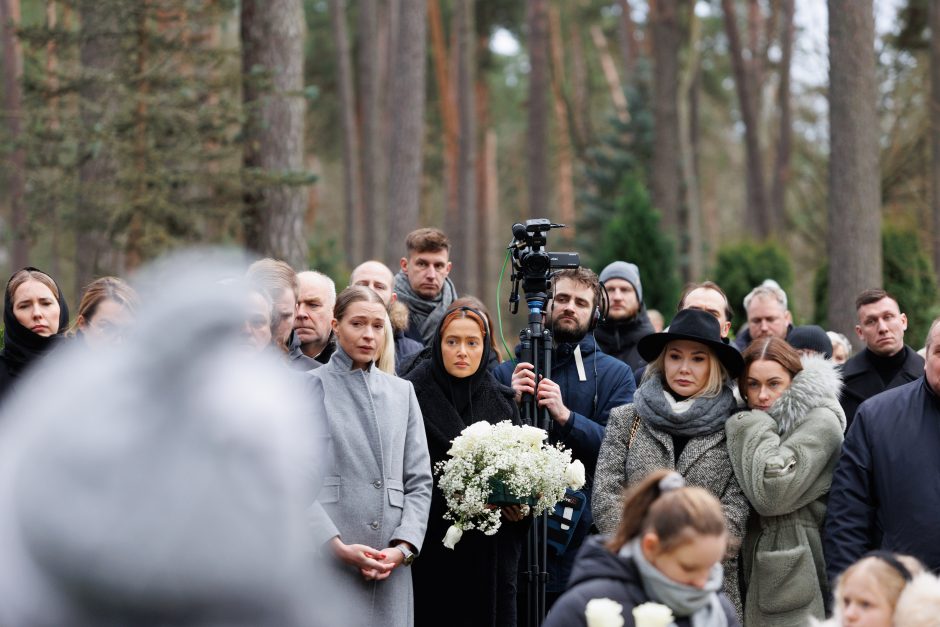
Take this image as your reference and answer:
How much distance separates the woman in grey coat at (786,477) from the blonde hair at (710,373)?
16 centimetres

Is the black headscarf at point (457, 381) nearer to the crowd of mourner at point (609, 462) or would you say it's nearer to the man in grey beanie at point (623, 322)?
the crowd of mourner at point (609, 462)

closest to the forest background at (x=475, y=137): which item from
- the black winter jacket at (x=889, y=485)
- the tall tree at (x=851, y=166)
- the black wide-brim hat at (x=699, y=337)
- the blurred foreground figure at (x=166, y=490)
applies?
the tall tree at (x=851, y=166)

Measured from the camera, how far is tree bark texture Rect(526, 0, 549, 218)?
2455cm

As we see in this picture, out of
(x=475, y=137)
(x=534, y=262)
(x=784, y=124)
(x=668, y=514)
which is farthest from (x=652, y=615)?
(x=784, y=124)

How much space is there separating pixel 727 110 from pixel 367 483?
33251 millimetres

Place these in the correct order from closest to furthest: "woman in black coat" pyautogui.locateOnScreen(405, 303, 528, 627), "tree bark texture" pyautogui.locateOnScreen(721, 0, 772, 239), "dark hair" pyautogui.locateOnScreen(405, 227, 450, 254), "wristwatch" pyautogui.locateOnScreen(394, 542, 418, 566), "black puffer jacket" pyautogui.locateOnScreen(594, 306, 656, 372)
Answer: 1. "wristwatch" pyautogui.locateOnScreen(394, 542, 418, 566)
2. "woman in black coat" pyautogui.locateOnScreen(405, 303, 528, 627)
3. "dark hair" pyautogui.locateOnScreen(405, 227, 450, 254)
4. "black puffer jacket" pyautogui.locateOnScreen(594, 306, 656, 372)
5. "tree bark texture" pyautogui.locateOnScreen(721, 0, 772, 239)

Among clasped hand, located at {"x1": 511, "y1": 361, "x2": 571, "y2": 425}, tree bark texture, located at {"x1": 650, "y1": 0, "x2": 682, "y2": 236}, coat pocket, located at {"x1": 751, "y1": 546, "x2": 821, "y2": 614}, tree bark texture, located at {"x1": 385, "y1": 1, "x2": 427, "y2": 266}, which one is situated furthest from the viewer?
tree bark texture, located at {"x1": 650, "y1": 0, "x2": 682, "y2": 236}

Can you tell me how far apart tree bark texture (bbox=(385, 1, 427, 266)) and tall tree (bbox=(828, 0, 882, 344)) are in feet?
24.1

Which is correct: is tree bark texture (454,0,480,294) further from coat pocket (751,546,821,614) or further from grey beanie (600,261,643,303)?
coat pocket (751,546,821,614)

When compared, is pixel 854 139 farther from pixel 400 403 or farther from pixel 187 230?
pixel 400 403

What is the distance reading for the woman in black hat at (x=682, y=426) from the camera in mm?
5105

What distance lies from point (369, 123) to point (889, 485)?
20.0 meters

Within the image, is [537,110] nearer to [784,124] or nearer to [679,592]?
[784,124]

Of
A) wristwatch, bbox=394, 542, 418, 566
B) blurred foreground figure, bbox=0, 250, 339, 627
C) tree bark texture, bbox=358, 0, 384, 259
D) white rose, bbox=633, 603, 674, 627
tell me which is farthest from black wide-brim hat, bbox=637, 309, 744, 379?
tree bark texture, bbox=358, 0, 384, 259
